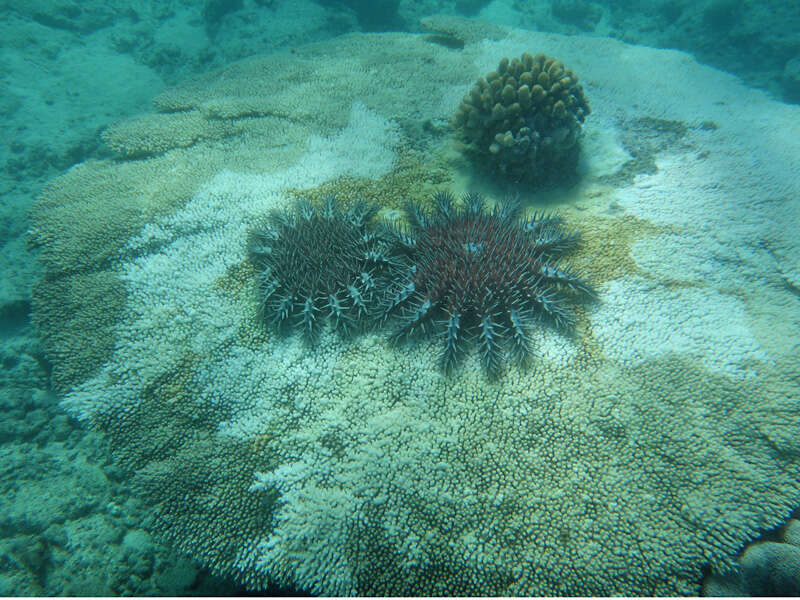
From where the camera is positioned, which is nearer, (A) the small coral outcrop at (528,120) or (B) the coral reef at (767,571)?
(B) the coral reef at (767,571)

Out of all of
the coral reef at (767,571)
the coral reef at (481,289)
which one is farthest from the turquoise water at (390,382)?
the coral reef at (481,289)

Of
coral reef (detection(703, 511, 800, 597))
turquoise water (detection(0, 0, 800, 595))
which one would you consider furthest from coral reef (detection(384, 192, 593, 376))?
coral reef (detection(703, 511, 800, 597))

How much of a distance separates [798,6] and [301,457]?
15.0 m

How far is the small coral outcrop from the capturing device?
13.3ft

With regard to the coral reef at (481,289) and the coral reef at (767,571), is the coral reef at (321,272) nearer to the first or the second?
the coral reef at (481,289)

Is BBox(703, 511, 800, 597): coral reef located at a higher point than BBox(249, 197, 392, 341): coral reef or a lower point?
lower

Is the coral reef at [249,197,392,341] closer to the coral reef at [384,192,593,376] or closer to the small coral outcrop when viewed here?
the coral reef at [384,192,593,376]

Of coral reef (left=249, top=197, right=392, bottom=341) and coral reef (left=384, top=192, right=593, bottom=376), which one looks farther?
coral reef (left=249, top=197, right=392, bottom=341)

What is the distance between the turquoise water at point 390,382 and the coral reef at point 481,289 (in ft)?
0.57

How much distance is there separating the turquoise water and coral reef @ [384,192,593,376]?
0.57 ft

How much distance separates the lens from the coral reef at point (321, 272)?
9.77ft

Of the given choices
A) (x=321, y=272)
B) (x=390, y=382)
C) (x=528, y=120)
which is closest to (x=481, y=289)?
(x=390, y=382)

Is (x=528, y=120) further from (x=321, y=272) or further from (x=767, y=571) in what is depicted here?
(x=767, y=571)

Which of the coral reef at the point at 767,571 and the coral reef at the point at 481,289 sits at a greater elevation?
the coral reef at the point at 481,289
